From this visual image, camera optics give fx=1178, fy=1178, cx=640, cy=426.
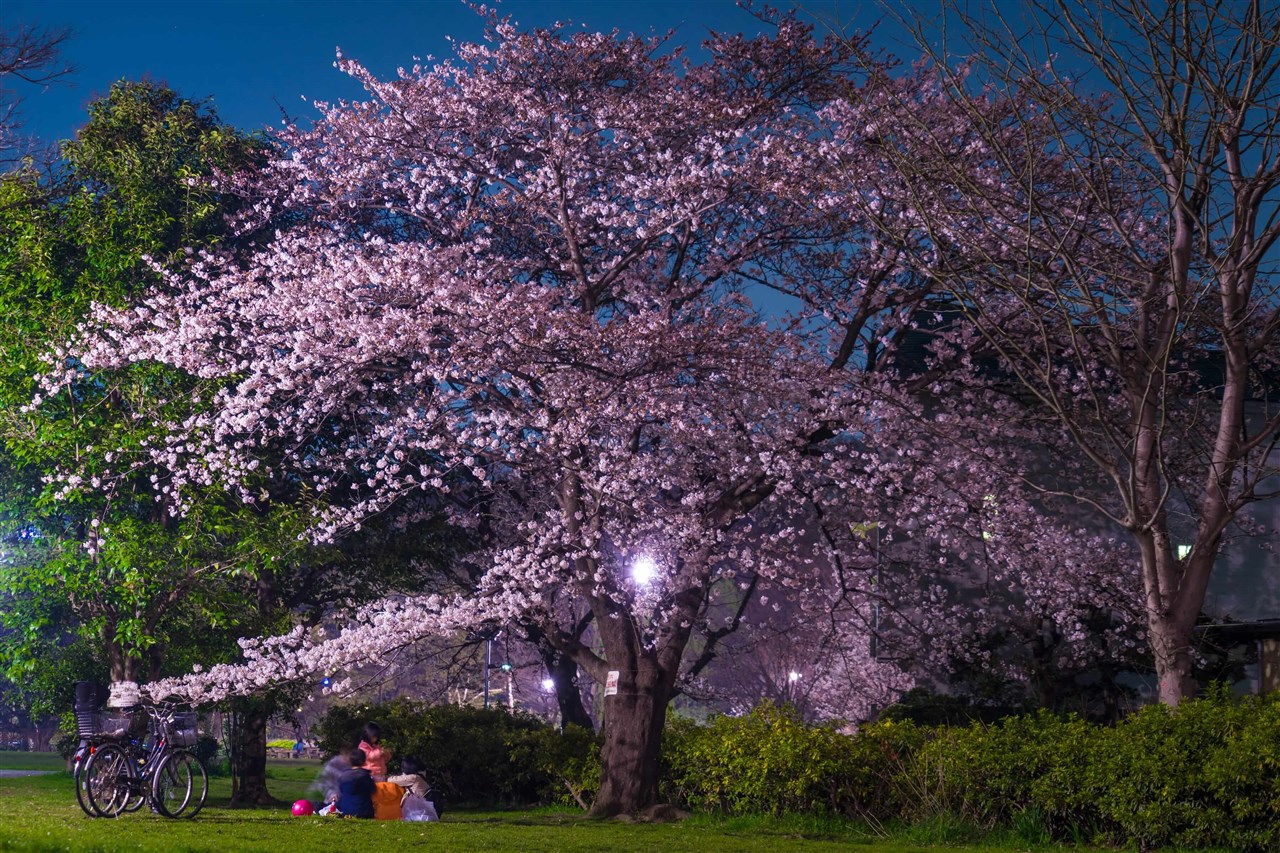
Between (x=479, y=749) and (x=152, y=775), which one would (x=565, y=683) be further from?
(x=152, y=775)

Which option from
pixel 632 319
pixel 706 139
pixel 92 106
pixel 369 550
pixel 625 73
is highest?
pixel 92 106

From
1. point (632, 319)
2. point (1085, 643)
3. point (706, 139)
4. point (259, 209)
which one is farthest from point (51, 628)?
point (1085, 643)

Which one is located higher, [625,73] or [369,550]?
[625,73]

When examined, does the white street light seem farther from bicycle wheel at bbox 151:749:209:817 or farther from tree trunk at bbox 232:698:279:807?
tree trunk at bbox 232:698:279:807

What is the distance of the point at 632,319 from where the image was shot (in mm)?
14547

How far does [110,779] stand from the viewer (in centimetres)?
1275

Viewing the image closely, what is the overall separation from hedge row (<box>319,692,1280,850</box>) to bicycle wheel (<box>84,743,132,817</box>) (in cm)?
663

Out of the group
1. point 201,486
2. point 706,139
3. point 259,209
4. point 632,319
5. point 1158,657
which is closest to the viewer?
point 1158,657

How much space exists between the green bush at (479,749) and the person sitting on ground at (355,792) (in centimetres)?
362

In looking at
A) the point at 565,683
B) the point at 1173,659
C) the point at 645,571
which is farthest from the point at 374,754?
the point at 1173,659

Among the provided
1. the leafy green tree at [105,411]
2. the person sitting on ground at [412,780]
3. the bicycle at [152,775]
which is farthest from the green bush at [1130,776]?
the leafy green tree at [105,411]

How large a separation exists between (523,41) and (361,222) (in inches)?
193

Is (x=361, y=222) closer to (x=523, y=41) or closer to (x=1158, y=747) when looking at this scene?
(x=523, y=41)

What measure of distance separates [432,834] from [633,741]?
444 centimetres
